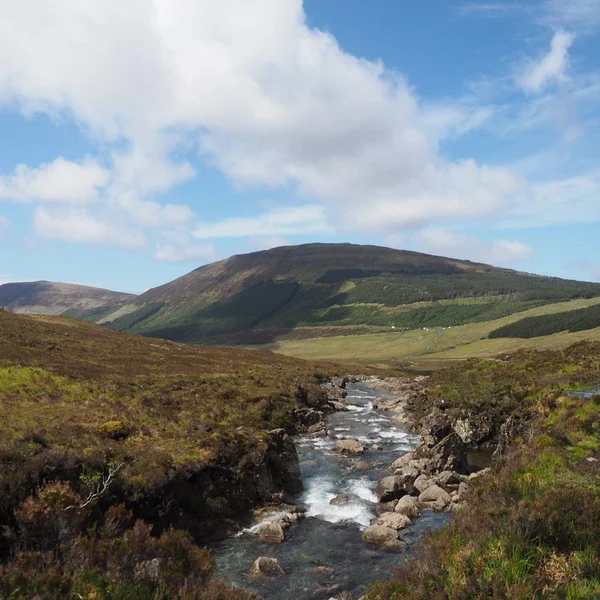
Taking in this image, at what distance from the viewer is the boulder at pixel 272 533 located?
70.6 feet

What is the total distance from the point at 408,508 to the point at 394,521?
6.58ft

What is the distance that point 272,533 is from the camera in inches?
866

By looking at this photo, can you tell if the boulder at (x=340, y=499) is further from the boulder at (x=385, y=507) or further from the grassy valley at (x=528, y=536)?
the grassy valley at (x=528, y=536)

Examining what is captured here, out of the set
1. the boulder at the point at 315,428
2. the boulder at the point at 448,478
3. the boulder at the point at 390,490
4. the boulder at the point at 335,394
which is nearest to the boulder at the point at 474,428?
the boulder at the point at 448,478

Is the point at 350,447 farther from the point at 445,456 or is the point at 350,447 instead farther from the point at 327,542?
the point at 327,542

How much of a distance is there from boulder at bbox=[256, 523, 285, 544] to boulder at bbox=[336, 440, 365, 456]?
15827 millimetres

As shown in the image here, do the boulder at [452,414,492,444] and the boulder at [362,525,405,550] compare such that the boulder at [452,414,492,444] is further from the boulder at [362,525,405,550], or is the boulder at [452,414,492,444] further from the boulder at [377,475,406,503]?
the boulder at [362,525,405,550]

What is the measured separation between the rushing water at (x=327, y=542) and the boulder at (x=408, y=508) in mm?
439

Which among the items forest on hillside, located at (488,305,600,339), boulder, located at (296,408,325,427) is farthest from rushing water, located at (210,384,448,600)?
forest on hillside, located at (488,305,600,339)

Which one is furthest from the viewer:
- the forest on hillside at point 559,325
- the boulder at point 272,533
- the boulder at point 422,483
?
the forest on hillside at point 559,325

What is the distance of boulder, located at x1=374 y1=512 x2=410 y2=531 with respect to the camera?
2242 cm

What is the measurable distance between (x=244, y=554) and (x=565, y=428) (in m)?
17.5

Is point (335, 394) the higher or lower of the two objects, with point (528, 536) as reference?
lower

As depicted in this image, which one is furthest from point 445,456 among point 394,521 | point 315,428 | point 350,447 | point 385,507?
point 315,428
